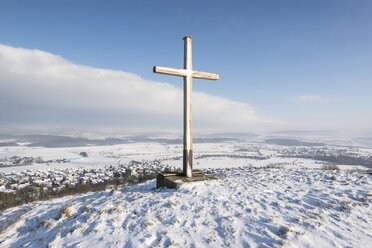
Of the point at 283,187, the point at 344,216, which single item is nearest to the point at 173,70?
the point at 283,187

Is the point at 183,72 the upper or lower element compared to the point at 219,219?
upper

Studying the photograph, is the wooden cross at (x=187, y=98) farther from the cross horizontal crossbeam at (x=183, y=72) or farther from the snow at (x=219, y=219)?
the snow at (x=219, y=219)

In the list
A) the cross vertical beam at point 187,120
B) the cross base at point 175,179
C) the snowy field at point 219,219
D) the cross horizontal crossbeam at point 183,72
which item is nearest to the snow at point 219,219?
the snowy field at point 219,219

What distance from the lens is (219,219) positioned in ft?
20.1

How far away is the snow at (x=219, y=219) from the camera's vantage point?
5176 millimetres

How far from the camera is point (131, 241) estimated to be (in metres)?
5.41

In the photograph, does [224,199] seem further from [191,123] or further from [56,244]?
[56,244]

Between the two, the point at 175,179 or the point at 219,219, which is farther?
the point at 175,179

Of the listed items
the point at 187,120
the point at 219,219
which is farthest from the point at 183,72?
the point at 219,219

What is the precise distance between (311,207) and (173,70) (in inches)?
249

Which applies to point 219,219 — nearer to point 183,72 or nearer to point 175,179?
point 175,179

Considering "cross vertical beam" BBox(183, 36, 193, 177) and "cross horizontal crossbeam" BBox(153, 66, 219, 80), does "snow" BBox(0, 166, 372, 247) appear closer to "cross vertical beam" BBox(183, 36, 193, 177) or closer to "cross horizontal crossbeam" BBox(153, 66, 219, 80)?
"cross vertical beam" BBox(183, 36, 193, 177)

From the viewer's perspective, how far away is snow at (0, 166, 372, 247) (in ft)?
17.0

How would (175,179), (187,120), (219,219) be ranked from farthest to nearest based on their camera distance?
(187,120)
(175,179)
(219,219)
